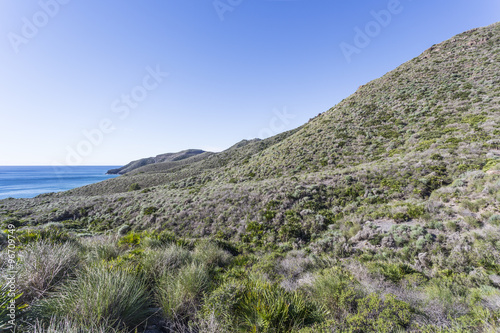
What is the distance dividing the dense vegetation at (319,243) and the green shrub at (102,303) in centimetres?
2

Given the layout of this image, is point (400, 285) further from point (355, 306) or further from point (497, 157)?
point (497, 157)

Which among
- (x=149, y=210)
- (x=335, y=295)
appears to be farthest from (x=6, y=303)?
(x=149, y=210)

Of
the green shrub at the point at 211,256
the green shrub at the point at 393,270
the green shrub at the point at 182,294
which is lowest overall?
the green shrub at the point at 393,270

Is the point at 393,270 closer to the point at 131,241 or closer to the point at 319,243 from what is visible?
the point at 319,243

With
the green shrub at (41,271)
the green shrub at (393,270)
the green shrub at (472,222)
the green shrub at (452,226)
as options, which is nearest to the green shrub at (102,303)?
the green shrub at (41,271)

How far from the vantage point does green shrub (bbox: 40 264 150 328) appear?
291 centimetres

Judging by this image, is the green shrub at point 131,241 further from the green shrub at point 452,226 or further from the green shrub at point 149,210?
the green shrub at point 452,226

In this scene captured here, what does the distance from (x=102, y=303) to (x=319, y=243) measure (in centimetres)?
831

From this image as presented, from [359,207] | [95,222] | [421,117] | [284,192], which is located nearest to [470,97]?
[421,117]

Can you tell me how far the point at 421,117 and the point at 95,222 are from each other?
3635 cm

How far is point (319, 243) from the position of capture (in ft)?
29.5

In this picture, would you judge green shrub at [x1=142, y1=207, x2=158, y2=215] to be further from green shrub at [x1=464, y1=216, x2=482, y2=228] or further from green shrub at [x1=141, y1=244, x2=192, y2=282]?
green shrub at [x1=464, y1=216, x2=482, y2=228]

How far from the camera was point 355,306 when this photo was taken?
11.9ft

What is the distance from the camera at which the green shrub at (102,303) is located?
2.91 metres
